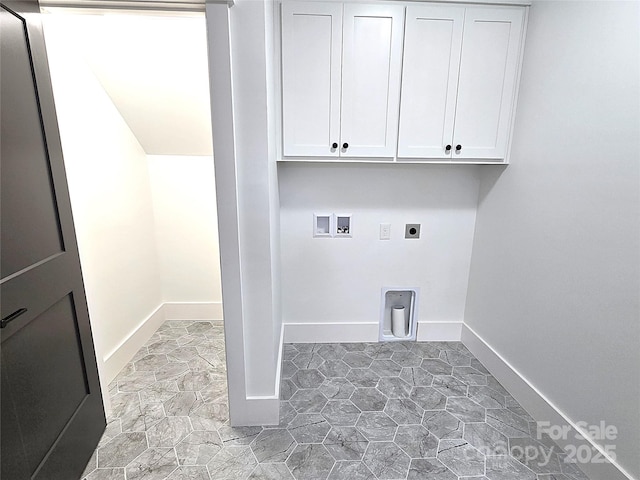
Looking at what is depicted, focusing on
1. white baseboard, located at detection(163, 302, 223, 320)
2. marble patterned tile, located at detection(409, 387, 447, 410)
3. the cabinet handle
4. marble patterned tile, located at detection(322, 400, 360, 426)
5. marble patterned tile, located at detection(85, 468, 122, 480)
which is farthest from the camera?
white baseboard, located at detection(163, 302, 223, 320)

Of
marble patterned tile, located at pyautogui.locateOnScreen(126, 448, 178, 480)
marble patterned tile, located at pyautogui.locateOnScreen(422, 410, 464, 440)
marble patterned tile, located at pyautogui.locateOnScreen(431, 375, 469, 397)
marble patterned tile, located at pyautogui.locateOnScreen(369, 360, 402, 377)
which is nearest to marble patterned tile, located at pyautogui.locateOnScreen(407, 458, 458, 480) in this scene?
marble patterned tile, located at pyautogui.locateOnScreen(422, 410, 464, 440)

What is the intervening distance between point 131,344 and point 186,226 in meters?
1.00

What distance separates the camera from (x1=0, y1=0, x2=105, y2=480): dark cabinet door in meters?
1.07

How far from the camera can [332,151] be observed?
6.48ft

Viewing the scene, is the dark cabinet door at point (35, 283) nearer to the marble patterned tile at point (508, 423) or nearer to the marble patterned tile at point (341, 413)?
the marble patterned tile at point (341, 413)

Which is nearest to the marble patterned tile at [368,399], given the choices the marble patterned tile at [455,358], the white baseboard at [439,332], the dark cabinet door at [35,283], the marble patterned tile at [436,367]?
the marble patterned tile at [436,367]

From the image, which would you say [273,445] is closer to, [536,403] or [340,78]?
[536,403]

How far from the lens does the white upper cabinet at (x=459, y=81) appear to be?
1825 millimetres

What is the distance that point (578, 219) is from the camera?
5.02ft

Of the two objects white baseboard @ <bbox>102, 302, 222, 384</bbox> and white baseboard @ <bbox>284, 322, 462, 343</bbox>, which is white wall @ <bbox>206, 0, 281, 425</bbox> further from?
white baseboard @ <bbox>102, 302, 222, 384</bbox>

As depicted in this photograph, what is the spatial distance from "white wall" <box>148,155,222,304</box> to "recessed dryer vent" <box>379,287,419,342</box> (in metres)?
1.48

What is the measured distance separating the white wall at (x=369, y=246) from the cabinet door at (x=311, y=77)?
0.33 m

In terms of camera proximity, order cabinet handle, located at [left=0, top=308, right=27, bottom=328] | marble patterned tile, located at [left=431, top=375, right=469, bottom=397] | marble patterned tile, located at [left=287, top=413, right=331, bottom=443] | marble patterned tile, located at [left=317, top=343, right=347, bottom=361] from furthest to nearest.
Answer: marble patterned tile, located at [left=317, top=343, right=347, bottom=361] → marble patterned tile, located at [left=431, top=375, right=469, bottom=397] → marble patterned tile, located at [left=287, top=413, right=331, bottom=443] → cabinet handle, located at [left=0, top=308, right=27, bottom=328]

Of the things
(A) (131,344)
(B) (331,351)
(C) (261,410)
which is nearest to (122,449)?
(C) (261,410)
